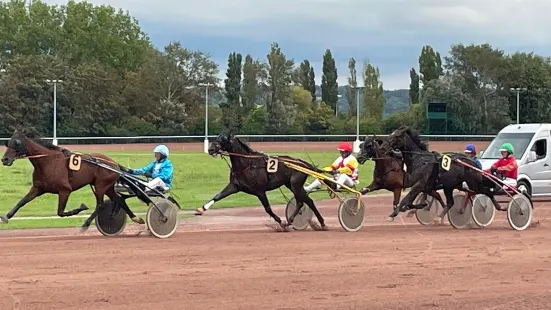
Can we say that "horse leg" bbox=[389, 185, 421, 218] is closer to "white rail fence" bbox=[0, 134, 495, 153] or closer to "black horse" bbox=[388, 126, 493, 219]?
"black horse" bbox=[388, 126, 493, 219]

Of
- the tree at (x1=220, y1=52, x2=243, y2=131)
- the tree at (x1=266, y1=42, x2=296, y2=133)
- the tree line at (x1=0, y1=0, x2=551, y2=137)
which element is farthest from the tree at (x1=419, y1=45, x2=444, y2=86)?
the tree at (x1=220, y1=52, x2=243, y2=131)

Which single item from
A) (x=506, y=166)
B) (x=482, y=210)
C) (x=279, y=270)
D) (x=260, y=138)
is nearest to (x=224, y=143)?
(x=279, y=270)

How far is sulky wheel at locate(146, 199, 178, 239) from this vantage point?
12.0 metres

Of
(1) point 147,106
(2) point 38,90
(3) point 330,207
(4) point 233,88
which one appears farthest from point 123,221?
(4) point 233,88

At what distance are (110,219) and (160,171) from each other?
100 cm

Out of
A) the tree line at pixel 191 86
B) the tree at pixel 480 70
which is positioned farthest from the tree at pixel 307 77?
the tree at pixel 480 70

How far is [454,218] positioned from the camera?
46.9 ft

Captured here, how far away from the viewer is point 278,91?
258 ft

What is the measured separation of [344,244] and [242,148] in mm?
2431

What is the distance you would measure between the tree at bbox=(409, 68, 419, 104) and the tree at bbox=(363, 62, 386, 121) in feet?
9.59

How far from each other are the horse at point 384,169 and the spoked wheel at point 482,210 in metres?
0.60

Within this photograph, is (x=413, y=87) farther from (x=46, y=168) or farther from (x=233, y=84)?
(x=46, y=168)

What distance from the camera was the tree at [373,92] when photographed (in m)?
86.4

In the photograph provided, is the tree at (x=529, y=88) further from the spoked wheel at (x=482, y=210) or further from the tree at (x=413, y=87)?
the spoked wheel at (x=482, y=210)
